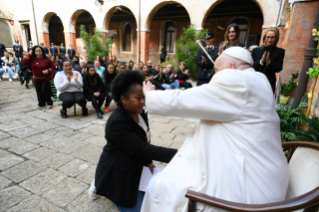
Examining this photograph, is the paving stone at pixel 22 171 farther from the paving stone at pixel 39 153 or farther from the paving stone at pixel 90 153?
the paving stone at pixel 90 153

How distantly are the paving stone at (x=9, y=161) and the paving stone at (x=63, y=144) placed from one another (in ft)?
1.53

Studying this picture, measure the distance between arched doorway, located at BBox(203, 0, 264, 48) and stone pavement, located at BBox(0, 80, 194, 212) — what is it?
10200mm

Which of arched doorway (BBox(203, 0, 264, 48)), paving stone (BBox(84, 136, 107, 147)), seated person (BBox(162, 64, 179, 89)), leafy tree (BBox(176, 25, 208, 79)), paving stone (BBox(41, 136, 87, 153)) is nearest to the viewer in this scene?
paving stone (BBox(41, 136, 87, 153))

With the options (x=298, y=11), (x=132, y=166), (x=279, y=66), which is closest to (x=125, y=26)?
(x=298, y=11)

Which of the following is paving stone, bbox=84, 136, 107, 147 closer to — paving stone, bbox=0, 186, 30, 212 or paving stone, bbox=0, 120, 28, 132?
paving stone, bbox=0, 186, 30, 212

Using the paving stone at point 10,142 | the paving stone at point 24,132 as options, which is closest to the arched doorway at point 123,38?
→ the paving stone at point 24,132

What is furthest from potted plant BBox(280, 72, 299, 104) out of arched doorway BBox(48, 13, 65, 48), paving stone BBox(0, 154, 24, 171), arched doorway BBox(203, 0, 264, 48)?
arched doorway BBox(48, 13, 65, 48)

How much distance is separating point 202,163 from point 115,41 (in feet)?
60.2

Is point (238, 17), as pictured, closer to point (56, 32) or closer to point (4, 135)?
point (4, 135)

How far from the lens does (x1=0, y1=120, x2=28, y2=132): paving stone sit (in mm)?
3800

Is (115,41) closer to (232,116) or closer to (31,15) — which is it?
(31,15)

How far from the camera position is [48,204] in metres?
1.97

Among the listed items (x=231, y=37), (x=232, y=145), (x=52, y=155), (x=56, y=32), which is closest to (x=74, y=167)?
(x=52, y=155)

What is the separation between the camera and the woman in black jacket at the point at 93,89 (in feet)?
16.1
